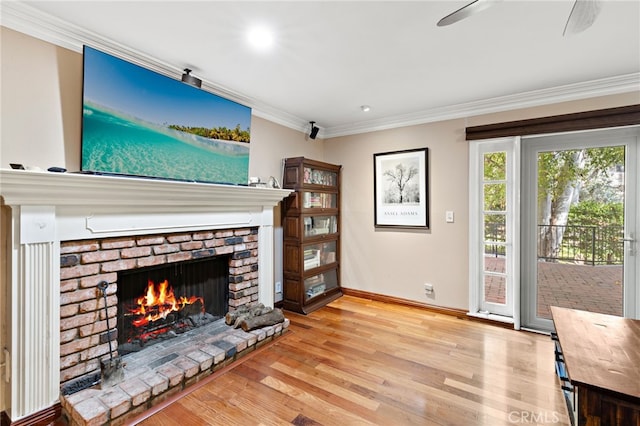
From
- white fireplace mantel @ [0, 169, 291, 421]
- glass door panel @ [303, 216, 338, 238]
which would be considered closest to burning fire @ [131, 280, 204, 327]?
white fireplace mantel @ [0, 169, 291, 421]

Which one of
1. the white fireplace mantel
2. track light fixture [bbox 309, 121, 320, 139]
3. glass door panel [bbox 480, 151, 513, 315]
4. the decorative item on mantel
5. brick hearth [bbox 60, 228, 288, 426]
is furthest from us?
track light fixture [bbox 309, 121, 320, 139]

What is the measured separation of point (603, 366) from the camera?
55.8 inches

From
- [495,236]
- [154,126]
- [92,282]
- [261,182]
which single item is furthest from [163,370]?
[495,236]

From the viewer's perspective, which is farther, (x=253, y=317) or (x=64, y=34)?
(x=253, y=317)

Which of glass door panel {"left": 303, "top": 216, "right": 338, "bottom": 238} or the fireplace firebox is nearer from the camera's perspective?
the fireplace firebox

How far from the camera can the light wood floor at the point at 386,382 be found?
1.77 meters

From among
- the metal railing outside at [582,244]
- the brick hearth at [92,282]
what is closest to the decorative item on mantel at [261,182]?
the brick hearth at [92,282]

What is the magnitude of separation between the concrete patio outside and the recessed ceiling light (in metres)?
3.05

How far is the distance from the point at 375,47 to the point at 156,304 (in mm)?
2621

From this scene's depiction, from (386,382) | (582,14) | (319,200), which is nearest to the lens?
(582,14)

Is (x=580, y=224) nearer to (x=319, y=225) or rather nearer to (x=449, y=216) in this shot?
(x=449, y=216)

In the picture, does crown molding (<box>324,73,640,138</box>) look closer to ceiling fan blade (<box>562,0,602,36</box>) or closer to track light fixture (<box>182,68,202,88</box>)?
ceiling fan blade (<box>562,0,602,36</box>)

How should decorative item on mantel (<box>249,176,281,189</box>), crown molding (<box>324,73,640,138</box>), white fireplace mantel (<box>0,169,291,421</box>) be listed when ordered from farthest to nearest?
decorative item on mantel (<box>249,176,281,189</box>)
crown molding (<box>324,73,640,138</box>)
white fireplace mantel (<box>0,169,291,421</box>)

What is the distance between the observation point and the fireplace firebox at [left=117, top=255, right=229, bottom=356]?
227 cm
